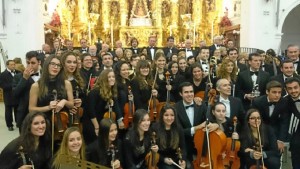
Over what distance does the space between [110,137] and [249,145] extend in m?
1.33

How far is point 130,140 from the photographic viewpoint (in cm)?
347

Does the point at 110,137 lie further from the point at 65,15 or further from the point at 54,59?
the point at 65,15

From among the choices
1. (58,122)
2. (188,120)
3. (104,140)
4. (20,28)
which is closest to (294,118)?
(188,120)

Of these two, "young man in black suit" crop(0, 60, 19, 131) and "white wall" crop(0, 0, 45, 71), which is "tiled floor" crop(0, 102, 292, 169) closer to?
"young man in black suit" crop(0, 60, 19, 131)

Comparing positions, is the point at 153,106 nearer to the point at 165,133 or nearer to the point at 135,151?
the point at 165,133

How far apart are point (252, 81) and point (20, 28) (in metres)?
8.17

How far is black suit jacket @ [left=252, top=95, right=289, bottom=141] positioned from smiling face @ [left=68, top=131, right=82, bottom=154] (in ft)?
6.21

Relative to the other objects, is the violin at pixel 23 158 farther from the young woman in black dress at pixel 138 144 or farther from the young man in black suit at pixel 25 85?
the young man in black suit at pixel 25 85

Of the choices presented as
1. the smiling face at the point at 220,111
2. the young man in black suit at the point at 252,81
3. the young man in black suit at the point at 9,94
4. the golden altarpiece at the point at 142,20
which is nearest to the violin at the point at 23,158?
the smiling face at the point at 220,111

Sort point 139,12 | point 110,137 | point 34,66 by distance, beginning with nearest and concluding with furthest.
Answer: point 110,137 → point 34,66 → point 139,12

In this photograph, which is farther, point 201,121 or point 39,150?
point 201,121

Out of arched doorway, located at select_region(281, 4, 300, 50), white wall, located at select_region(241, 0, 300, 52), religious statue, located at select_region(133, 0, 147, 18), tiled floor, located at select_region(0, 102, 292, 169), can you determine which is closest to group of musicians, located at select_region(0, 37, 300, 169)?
tiled floor, located at select_region(0, 102, 292, 169)

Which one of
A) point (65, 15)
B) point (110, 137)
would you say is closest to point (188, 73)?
point (110, 137)

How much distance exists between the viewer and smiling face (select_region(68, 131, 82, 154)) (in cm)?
293
